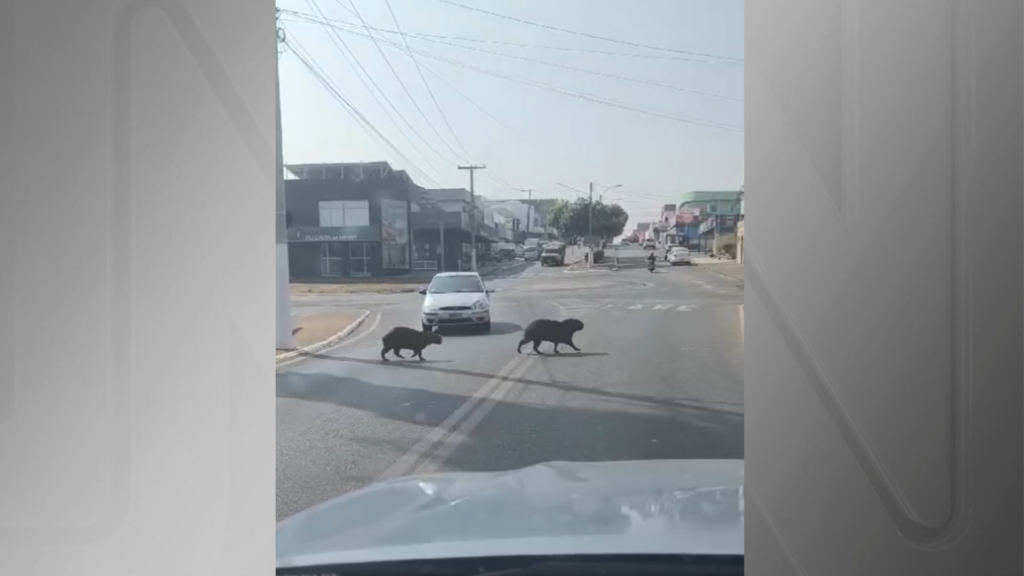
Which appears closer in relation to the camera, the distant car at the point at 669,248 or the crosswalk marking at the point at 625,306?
the crosswalk marking at the point at 625,306

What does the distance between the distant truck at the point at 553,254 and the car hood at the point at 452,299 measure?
29 cm

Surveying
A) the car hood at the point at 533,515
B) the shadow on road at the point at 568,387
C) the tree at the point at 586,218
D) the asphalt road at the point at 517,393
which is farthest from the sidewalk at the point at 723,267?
the car hood at the point at 533,515

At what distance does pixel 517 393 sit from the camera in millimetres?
2295

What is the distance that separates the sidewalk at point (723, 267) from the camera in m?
2.01

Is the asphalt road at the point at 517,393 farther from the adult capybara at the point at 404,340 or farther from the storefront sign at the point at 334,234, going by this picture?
the storefront sign at the point at 334,234

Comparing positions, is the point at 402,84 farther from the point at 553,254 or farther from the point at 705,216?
the point at 705,216

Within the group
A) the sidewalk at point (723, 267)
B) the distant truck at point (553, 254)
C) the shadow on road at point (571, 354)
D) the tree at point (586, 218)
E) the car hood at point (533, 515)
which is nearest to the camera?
the car hood at point (533, 515)

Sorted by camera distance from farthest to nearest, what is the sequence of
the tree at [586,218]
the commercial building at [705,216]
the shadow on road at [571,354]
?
the tree at [586,218] → the shadow on road at [571,354] → the commercial building at [705,216]
